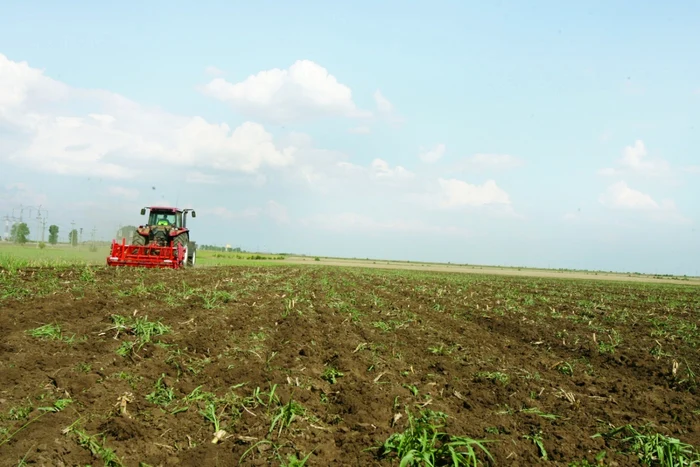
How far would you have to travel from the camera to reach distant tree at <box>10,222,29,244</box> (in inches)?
2089

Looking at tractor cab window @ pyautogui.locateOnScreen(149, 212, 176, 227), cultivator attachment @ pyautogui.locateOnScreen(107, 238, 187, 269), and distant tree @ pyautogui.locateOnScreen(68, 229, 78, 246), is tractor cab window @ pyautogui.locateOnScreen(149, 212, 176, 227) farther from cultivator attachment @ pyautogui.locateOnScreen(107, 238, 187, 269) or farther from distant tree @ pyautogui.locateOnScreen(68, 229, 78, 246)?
distant tree @ pyautogui.locateOnScreen(68, 229, 78, 246)

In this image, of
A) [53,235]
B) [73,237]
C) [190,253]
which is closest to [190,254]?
[190,253]

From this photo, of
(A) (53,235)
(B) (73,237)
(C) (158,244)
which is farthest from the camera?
(A) (53,235)

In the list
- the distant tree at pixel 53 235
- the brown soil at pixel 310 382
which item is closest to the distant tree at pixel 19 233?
the distant tree at pixel 53 235

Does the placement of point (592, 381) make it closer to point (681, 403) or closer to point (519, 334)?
point (681, 403)

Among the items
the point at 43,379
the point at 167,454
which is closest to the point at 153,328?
the point at 43,379

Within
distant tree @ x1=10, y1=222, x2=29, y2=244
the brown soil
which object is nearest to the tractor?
the brown soil

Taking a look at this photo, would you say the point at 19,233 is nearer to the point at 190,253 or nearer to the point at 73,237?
the point at 73,237

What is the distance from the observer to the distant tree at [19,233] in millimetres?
53062

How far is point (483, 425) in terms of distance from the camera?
184 inches

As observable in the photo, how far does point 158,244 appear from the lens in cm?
2214

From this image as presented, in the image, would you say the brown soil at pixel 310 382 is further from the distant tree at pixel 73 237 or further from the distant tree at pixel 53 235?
the distant tree at pixel 53 235

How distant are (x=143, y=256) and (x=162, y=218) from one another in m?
3.28

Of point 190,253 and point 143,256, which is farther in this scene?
point 190,253
